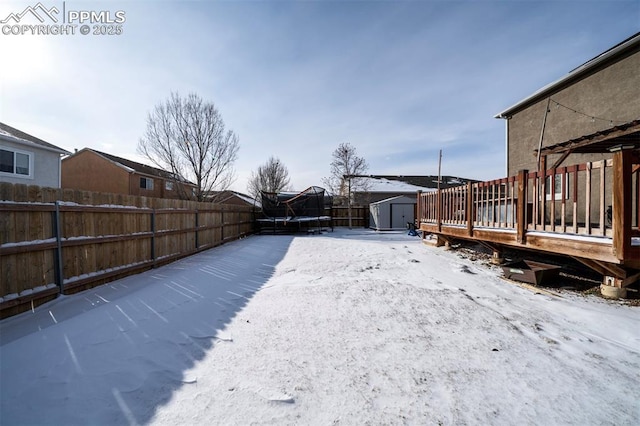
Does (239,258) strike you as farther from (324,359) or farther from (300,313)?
(324,359)

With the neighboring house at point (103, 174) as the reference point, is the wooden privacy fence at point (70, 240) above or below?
below

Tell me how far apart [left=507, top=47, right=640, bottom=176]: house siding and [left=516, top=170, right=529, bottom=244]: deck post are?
3940 millimetres

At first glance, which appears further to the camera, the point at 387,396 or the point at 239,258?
the point at 239,258

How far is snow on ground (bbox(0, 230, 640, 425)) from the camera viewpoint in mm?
1799

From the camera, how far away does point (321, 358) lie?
7.95 ft

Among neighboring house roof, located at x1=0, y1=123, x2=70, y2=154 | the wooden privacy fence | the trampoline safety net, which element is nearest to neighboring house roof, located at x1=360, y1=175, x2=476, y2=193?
the trampoline safety net

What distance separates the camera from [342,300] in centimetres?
391

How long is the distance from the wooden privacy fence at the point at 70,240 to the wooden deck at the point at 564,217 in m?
6.50

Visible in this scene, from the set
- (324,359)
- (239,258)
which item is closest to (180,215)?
(239,258)

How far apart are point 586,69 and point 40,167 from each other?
66.3ft

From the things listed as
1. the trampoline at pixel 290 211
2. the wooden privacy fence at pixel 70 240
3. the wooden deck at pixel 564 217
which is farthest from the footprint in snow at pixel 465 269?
the trampoline at pixel 290 211

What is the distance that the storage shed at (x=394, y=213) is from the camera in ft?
59.4

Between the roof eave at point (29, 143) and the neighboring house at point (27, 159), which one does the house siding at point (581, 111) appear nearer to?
the neighboring house at point (27, 159)

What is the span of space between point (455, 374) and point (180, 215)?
22.3 feet
